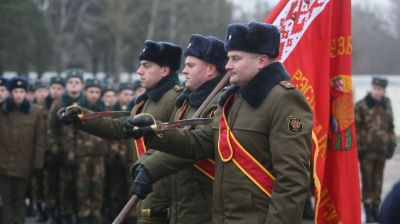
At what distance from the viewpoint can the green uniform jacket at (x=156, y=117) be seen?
6547 mm

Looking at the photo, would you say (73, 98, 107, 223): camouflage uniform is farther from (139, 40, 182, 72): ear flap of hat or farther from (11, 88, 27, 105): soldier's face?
(139, 40, 182, 72): ear flap of hat

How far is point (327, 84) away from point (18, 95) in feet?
21.5

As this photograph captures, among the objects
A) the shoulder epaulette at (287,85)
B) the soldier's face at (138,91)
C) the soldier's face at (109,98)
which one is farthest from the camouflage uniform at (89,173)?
the shoulder epaulette at (287,85)

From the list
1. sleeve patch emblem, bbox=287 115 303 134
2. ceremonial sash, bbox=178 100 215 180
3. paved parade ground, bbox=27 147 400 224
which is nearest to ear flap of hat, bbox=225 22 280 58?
sleeve patch emblem, bbox=287 115 303 134

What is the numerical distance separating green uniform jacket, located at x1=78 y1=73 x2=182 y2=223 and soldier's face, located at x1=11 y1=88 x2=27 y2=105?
466cm

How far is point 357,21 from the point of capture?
79.1 metres

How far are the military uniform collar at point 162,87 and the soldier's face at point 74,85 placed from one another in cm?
500

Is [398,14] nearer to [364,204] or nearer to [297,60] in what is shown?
[364,204]

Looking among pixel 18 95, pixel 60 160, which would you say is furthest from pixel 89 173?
pixel 18 95

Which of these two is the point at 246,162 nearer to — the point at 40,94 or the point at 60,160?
the point at 60,160

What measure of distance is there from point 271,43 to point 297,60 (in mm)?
844

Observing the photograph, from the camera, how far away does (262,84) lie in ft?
16.7

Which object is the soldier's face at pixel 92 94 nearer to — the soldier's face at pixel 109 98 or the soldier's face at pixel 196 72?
the soldier's face at pixel 109 98

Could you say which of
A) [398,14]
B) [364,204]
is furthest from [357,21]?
[364,204]
